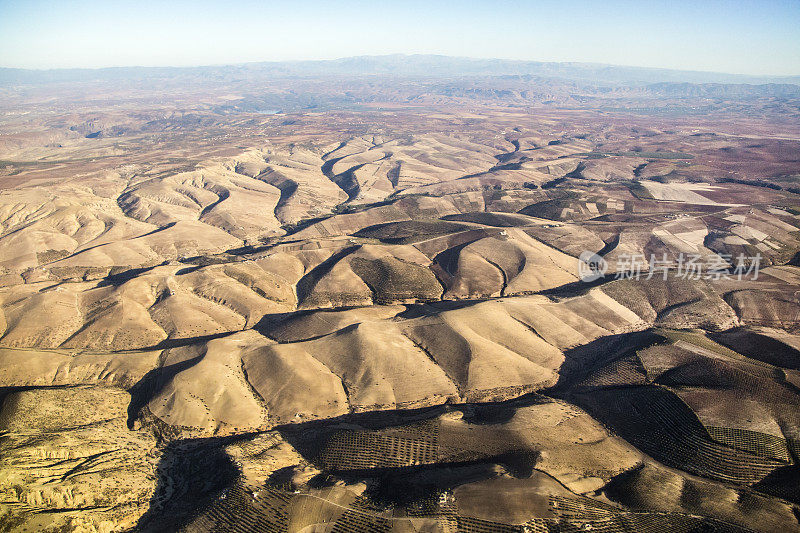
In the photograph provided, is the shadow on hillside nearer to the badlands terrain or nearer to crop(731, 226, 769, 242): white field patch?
the badlands terrain

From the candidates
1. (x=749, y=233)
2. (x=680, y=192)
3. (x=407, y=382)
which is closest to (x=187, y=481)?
(x=407, y=382)

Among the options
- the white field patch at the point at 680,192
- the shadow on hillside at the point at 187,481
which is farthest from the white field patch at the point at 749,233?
the shadow on hillside at the point at 187,481

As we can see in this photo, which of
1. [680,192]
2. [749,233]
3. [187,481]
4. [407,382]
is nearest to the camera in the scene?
[187,481]

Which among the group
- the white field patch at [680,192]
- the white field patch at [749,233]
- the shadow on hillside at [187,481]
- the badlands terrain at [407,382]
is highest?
the white field patch at [680,192]

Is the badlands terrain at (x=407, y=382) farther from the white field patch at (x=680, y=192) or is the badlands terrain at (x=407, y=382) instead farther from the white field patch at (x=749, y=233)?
the white field patch at (x=680, y=192)

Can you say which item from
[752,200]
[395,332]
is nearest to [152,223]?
[395,332]

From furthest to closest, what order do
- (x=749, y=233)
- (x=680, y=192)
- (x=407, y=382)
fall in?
(x=680, y=192) → (x=749, y=233) → (x=407, y=382)

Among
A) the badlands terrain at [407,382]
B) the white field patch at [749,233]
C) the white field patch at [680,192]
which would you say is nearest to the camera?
the badlands terrain at [407,382]

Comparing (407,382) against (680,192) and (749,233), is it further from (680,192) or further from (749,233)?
(680,192)
